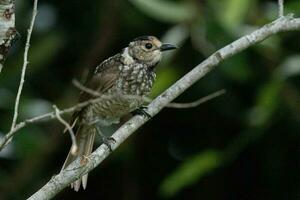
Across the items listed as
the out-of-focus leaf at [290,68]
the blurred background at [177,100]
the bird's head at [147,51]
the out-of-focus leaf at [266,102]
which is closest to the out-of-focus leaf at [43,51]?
the blurred background at [177,100]

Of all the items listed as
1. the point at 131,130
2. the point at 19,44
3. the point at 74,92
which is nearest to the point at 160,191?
the point at 74,92

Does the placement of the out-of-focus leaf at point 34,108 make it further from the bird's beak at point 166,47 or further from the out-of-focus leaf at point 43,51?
the bird's beak at point 166,47

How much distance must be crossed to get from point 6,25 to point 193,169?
2.60 metres

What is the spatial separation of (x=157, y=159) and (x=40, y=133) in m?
1.07

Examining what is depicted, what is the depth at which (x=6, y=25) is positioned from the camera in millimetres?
3754

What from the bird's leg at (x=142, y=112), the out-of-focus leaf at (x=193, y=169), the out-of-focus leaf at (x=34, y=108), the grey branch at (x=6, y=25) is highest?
the out-of-focus leaf at (x=34, y=108)

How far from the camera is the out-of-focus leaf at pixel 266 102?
5824mm

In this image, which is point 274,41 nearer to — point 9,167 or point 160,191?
point 160,191

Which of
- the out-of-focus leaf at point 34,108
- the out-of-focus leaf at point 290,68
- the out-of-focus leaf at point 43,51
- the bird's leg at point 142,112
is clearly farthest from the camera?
the out-of-focus leaf at point 43,51

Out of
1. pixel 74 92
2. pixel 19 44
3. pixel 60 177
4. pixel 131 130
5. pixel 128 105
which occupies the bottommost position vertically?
pixel 60 177

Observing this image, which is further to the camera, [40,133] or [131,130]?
[40,133]

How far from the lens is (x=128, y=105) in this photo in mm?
5242

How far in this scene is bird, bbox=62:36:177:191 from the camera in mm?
5375

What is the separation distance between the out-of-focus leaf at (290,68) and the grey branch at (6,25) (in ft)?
7.95
